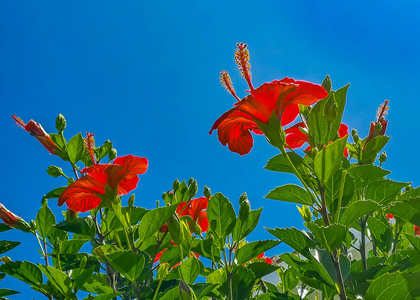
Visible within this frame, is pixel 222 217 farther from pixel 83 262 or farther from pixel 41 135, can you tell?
pixel 41 135

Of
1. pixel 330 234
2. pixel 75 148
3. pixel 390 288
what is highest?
pixel 75 148

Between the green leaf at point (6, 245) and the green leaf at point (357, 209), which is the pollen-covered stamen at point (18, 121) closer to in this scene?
the green leaf at point (6, 245)

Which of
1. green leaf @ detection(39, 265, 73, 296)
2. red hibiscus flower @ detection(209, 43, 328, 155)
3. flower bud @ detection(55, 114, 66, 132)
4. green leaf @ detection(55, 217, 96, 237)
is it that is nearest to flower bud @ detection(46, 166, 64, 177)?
flower bud @ detection(55, 114, 66, 132)

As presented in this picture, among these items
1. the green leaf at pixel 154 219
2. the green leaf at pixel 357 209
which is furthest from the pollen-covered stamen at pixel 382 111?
the green leaf at pixel 154 219

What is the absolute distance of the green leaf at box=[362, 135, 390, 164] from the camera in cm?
132

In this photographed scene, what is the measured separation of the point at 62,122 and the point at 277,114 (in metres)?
1.13

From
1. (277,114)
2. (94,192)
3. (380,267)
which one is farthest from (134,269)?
(380,267)

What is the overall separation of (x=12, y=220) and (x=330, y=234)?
1418mm

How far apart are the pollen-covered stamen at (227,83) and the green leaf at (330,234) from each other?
52 centimetres

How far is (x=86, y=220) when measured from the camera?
1.71 meters

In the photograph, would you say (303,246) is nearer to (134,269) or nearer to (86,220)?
(134,269)

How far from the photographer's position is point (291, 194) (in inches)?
44.8

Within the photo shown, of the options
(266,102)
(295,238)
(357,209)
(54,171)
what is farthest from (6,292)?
(357,209)

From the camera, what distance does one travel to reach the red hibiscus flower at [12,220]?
175 centimetres
